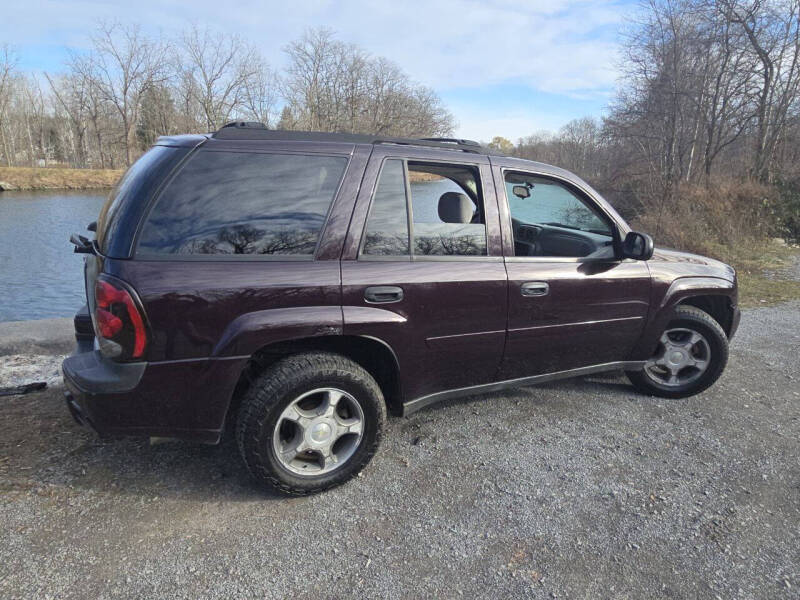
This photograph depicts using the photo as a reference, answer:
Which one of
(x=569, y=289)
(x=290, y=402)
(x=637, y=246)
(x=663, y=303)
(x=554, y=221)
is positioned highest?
(x=554, y=221)

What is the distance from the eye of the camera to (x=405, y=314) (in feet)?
8.85

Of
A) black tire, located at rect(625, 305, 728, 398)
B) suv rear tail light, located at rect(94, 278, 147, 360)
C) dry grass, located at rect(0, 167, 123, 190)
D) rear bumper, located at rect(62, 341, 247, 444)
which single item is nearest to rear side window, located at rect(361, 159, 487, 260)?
rear bumper, located at rect(62, 341, 247, 444)

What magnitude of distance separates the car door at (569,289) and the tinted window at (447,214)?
6.7 inches

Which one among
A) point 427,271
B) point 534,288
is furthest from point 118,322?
point 534,288

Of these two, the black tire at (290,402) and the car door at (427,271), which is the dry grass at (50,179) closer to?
the car door at (427,271)

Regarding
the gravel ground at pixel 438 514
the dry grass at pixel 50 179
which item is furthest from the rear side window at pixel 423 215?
the dry grass at pixel 50 179

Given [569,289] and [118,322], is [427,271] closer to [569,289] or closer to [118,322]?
[569,289]

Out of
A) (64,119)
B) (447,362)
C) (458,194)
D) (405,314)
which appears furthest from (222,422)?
(64,119)

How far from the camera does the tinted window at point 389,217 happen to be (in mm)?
2676

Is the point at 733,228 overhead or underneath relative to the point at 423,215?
underneath

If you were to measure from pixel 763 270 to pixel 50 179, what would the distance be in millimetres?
43381

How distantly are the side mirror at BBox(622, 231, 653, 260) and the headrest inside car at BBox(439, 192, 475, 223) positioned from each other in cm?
114

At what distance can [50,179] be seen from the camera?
36719mm

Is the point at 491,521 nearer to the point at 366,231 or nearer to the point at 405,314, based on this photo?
the point at 405,314
